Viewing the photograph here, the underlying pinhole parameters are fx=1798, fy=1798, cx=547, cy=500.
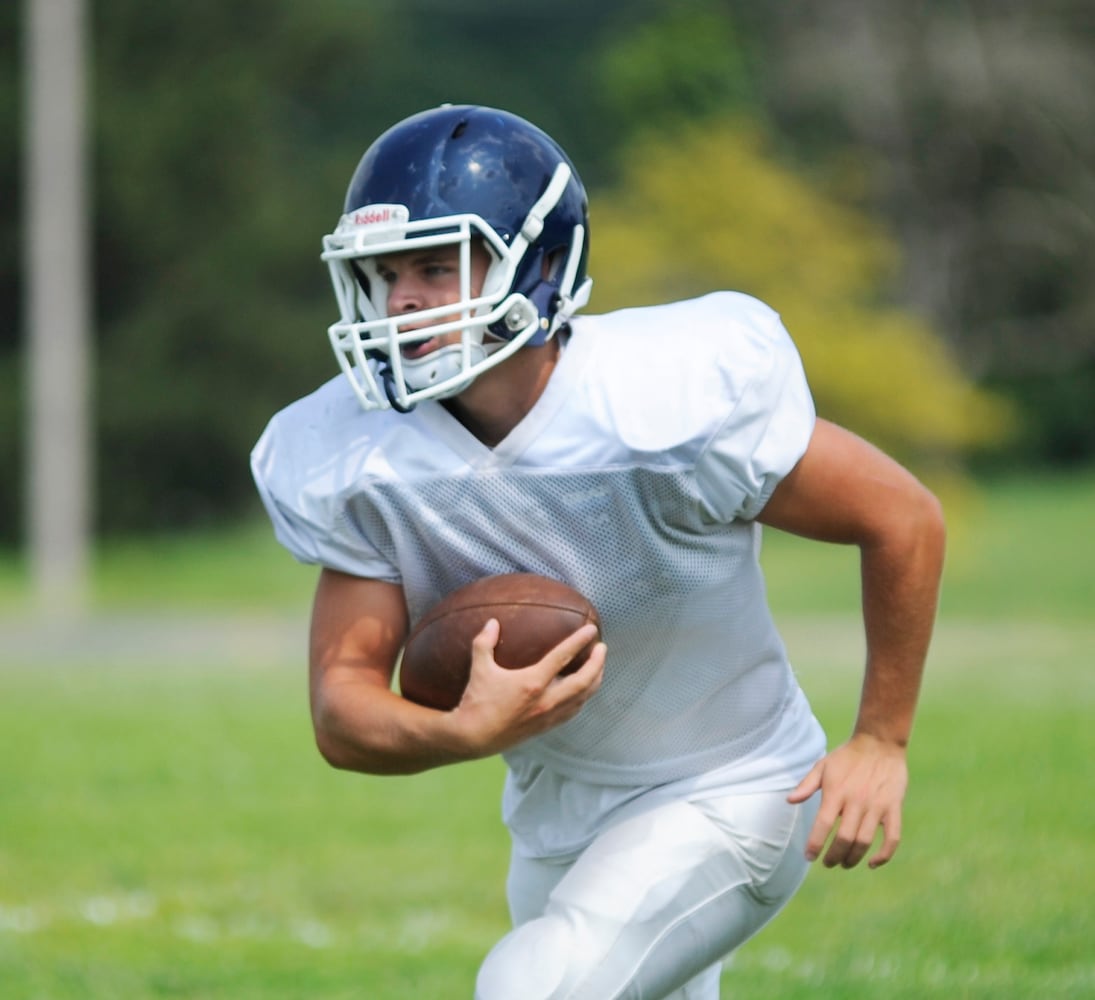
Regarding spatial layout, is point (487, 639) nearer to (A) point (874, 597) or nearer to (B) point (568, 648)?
(B) point (568, 648)

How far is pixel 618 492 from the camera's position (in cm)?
276

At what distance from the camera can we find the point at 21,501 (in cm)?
2100

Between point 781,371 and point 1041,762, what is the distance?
446 cm

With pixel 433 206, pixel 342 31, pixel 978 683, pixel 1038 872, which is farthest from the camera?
pixel 342 31

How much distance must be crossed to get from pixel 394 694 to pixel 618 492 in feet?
1.51

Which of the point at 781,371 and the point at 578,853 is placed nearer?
the point at 781,371

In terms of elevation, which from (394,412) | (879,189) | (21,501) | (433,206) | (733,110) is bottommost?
(21,501)

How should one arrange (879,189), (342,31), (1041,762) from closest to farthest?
(1041,762), (342,31), (879,189)

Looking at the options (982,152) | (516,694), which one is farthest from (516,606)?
(982,152)

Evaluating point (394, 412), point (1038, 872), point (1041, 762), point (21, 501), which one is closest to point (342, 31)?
point (21, 501)

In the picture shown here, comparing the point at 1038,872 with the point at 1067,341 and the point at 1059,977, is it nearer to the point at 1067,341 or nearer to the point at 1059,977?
the point at 1059,977

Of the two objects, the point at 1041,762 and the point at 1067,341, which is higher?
the point at 1041,762

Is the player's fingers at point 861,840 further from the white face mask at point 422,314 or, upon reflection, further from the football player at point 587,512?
the white face mask at point 422,314

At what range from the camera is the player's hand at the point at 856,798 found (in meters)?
2.76
